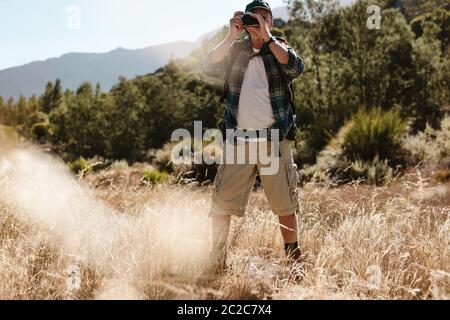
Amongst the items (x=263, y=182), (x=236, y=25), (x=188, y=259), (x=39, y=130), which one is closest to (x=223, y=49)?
(x=236, y=25)

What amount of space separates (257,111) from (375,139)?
7.02 m

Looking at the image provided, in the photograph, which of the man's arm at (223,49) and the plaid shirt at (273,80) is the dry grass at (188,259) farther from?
the man's arm at (223,49)

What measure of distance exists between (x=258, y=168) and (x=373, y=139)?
693cm

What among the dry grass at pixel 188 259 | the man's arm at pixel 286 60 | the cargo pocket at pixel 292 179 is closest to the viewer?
the dry grass at pixel 188 259

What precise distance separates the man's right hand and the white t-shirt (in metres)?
0.17

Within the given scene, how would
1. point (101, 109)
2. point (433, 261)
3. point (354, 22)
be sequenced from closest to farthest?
point (433, 261) < point (354, 22) < point (101, 109)

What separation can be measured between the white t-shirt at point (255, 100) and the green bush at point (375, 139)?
6.65 m

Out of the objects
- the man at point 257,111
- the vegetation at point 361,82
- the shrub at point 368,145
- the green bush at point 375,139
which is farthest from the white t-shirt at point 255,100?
the green bush at point 375,139

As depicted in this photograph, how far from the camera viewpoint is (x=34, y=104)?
50.4 meters

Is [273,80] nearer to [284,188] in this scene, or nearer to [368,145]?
[284,188]

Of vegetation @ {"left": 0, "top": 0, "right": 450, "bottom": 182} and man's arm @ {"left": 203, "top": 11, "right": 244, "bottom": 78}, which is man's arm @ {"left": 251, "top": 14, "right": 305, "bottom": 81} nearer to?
man's arm @ {"left": 203, "top": 11, "right": 244, "bottom": 78}

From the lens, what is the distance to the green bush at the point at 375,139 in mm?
9109

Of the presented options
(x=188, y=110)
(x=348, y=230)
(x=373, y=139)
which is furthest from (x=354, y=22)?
(x=348, y=230)
